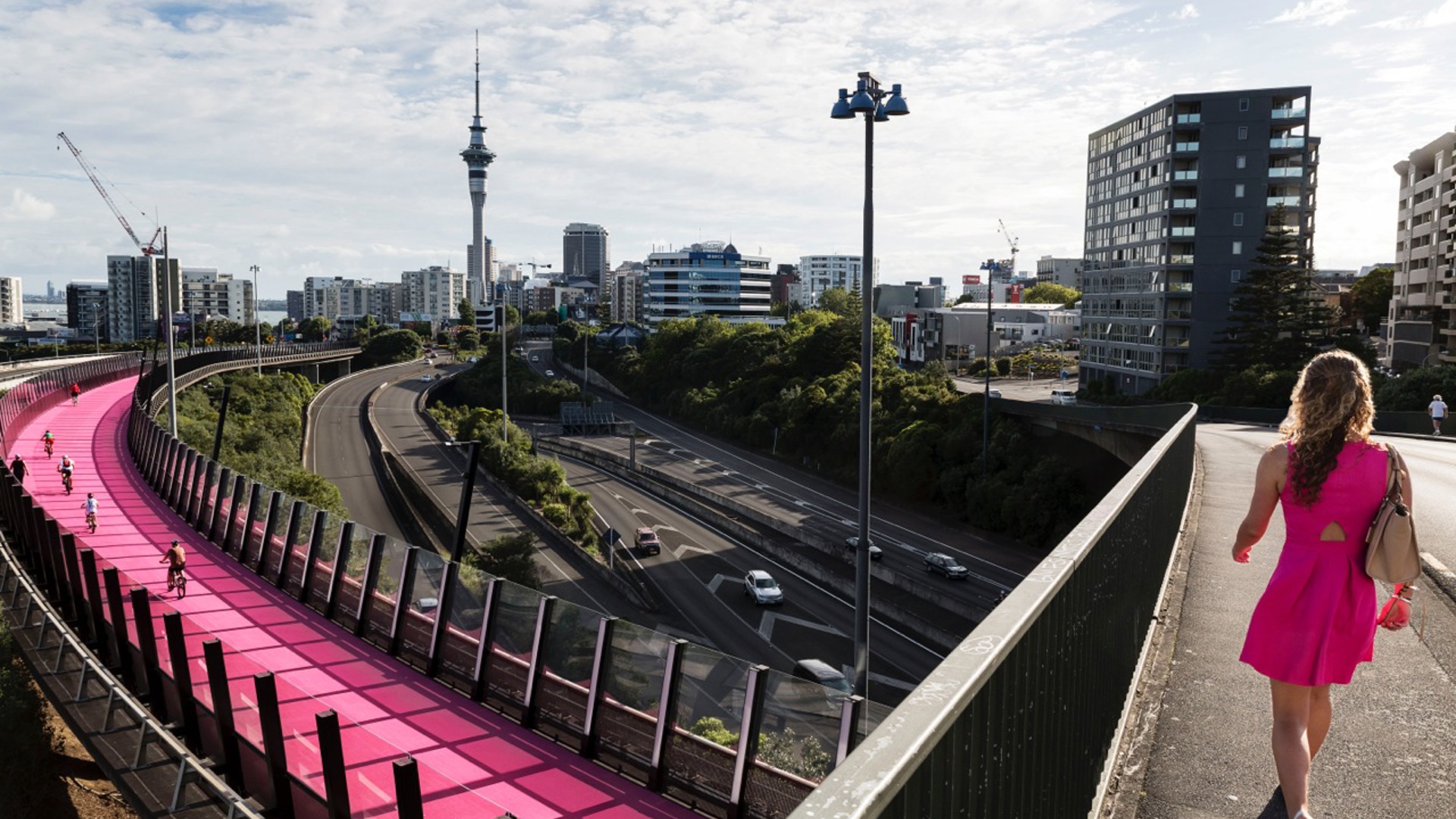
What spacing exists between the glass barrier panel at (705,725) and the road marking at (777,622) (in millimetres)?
28126

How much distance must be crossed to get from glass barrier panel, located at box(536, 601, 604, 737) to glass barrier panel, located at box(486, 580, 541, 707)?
0.30 meters

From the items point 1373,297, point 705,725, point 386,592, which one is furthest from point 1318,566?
point 1373,297

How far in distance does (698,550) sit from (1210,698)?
1671 inches

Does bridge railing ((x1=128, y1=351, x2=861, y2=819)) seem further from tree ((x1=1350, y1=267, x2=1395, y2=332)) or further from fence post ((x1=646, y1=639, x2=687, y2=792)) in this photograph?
tree ((x1=1350, y1=267, x2=1395, y2=332))

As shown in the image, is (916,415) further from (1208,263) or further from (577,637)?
(577,637)

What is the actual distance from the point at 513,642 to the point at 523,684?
44 centimetres

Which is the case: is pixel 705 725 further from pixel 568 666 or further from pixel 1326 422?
pixel 1326 422

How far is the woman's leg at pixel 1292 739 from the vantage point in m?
3.77

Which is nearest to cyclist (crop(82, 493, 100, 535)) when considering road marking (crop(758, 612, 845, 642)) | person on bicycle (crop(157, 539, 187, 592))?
person on bicycle (crop(157, 539, 187, 592))

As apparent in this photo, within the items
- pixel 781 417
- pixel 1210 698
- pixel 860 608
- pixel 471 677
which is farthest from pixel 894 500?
pixel 1210 698

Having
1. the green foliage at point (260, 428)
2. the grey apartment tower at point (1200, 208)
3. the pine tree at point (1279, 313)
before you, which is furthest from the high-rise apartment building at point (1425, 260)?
the green foliage at point (260, 428)

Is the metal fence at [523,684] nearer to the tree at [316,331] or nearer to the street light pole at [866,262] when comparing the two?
the street light pole at [866,262]

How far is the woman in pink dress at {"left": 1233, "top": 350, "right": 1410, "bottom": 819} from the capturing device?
12.1ft

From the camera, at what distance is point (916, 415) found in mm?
56875
